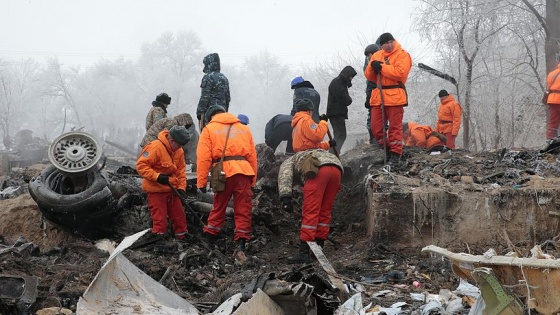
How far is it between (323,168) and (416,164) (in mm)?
1853

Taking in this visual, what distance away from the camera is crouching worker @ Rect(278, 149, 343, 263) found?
23.4 feet

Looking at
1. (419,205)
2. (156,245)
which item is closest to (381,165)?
(419,205)

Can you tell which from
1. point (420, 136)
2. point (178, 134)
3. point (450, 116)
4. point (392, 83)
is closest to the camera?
point (178, 134)

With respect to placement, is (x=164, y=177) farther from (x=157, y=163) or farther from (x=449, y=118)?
(x=449, y=118)

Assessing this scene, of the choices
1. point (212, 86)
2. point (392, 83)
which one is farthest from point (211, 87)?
point (392, 83)

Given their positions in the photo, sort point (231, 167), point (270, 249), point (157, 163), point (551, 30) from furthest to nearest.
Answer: point (551, 30), point (270, 249), point (157, 163), point (231, 167)

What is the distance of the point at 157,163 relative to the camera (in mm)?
7980

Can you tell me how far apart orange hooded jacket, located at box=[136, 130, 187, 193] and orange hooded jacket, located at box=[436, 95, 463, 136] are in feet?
20.7

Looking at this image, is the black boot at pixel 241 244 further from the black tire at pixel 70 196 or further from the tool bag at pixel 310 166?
the black tire at pixel 70 196

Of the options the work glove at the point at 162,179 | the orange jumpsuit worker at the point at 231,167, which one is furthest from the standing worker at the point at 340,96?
the work glove at the point at 162,179

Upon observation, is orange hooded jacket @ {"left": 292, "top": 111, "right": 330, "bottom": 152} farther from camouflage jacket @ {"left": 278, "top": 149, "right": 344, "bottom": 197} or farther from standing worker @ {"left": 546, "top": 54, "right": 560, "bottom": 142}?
standing worker @ {"left": 546, "top": 54, "right": 560, "bottom": 142}

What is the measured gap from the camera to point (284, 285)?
4648 mm

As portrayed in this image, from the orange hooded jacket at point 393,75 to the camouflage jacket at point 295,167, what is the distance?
5.22 feet

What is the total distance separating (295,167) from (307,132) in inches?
23.9
